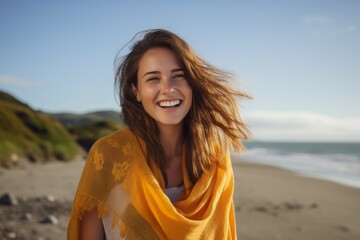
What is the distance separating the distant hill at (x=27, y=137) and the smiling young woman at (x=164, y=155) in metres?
9.66

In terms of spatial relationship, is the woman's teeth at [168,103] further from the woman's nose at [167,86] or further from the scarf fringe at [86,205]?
the scarf fringe at [86,205]

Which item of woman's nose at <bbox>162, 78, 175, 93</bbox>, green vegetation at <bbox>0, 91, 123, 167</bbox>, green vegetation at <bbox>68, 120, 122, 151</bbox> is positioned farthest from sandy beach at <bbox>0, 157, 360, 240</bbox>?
green vegetation at <bbox>68, 120, 122, 151</bbox>

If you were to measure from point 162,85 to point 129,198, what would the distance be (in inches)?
29.6

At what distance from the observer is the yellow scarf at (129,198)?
7.33ft

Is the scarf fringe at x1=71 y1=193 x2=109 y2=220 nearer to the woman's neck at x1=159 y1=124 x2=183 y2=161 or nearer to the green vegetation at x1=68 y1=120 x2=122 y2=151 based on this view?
the woman's neck at x1=159 y1=124 x2=183 y2=161

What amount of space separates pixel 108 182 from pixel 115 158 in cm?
15

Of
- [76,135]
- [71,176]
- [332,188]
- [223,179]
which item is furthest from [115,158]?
[76,135]

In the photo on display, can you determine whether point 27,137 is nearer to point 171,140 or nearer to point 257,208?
point 257,208

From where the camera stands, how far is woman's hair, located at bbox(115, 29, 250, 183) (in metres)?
2.50

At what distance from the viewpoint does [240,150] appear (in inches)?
122

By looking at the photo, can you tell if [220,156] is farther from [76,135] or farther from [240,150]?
[76,135]

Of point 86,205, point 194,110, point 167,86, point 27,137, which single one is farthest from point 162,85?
point 27,137

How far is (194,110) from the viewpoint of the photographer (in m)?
2.81

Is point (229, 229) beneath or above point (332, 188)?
above
